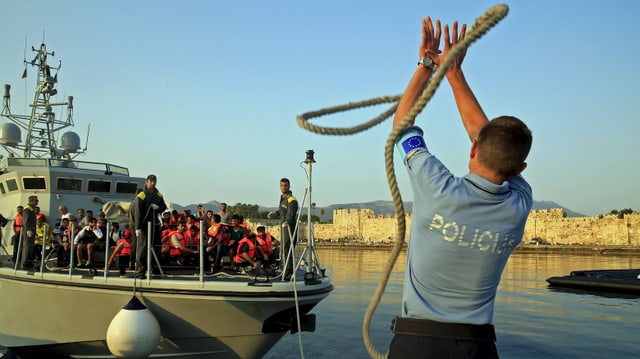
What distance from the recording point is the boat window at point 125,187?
544 inches

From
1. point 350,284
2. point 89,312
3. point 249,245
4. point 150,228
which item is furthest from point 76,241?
point 350,284

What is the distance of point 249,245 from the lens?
895 cm

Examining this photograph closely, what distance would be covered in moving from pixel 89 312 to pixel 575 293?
60.6ft

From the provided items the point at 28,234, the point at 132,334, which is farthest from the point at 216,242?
the point at 28,234

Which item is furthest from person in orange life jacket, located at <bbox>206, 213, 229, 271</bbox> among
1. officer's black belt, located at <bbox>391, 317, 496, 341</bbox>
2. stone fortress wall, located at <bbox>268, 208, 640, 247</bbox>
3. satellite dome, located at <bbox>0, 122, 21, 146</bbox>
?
stone fortress wall, located at <bbox>268, 208, 640, 247</bbox>

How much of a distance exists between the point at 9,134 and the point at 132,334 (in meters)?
12.5

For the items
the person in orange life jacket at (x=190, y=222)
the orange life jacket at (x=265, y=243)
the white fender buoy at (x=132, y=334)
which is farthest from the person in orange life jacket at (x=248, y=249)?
the white fender buoy at (x=132, y=334)

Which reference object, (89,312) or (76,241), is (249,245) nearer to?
(89,312)

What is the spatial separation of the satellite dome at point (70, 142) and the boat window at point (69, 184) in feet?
14.6

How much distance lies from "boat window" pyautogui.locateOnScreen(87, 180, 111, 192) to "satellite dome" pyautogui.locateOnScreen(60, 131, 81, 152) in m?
4.39

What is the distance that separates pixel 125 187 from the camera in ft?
45.6

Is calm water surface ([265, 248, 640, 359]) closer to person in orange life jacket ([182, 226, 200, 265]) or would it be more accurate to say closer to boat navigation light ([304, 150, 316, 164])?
person in orange life jacket ([182, 226, 200, 265])

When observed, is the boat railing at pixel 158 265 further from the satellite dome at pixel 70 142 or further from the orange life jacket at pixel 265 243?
the satellite dome at pixel 70 142

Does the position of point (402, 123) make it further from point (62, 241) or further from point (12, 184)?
point (12, 184)
